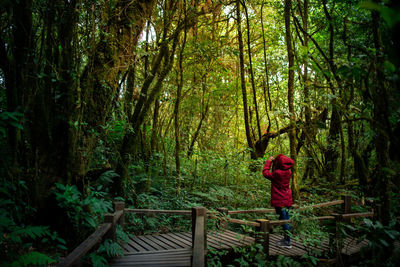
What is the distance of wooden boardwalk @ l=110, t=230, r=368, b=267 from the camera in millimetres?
4707

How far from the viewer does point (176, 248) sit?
562 cm

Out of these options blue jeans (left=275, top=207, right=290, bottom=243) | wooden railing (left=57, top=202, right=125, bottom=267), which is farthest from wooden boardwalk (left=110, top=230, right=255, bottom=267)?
blue jeans (left=275, top=207, right=290, bottom=243)

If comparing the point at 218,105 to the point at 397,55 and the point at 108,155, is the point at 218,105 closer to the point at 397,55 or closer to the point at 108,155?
the point at 108,155

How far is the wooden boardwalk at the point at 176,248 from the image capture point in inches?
185

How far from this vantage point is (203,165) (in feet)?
33.7

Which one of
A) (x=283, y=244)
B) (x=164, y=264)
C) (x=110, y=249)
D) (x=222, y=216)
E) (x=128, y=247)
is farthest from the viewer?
(x=283, y=244)

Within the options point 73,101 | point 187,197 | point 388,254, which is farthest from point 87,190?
point 388,254

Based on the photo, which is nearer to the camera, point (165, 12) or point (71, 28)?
point (71, 28)

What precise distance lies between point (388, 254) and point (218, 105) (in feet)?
40.8

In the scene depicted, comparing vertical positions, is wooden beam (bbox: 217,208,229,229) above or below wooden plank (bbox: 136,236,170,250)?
above

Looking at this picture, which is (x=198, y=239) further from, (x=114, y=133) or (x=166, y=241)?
(x=114, y=133)

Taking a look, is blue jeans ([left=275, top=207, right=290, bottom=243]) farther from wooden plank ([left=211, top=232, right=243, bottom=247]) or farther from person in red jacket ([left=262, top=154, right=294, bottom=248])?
wooden plank ([left=211, top=232, right=243, bottom=247])

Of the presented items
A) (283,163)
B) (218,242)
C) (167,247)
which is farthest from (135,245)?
(283,163)

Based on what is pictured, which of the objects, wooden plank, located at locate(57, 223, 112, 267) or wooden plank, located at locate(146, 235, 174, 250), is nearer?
wooden plank, located at locate(57, 223, 112, 267)
